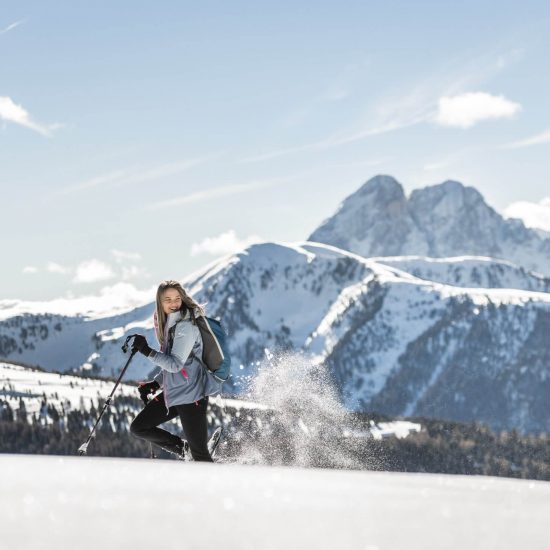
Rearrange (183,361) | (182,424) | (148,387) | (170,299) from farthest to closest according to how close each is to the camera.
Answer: (148,387)
(182,424)
(170,299)
(183,361)

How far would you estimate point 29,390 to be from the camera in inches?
7712

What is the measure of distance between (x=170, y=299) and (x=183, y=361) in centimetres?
87

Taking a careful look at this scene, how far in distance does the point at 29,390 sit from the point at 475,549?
202 meters

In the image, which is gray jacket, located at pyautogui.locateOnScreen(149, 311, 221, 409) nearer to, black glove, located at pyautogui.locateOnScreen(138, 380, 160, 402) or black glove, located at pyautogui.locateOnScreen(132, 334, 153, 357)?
black glove, located at pyautogui.locateOnScreen(132, 334, 153, 357)

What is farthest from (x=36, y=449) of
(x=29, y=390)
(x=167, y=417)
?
(x=167, y=417)

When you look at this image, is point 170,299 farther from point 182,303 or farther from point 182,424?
point 182,424

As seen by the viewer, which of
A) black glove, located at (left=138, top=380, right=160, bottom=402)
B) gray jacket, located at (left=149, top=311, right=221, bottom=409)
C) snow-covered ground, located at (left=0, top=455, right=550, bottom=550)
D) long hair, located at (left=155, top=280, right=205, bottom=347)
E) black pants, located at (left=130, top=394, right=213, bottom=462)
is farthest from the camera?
black glove, located at (left=138, top=380, right=160, bottom=402)

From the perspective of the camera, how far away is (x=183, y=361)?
450 inches

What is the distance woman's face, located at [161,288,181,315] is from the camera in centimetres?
1154

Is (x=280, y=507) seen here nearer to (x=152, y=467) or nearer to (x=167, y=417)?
(x=152, y=467)

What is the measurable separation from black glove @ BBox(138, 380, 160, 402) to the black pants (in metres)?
0.27

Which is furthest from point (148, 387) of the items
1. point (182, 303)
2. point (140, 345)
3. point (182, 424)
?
point (182, 303)

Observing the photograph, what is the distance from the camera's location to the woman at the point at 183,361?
11430 mm

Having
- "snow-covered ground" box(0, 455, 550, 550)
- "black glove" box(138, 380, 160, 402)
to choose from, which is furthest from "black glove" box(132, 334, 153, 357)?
"snow-covered ground" box(0, 455, 550, 550)
